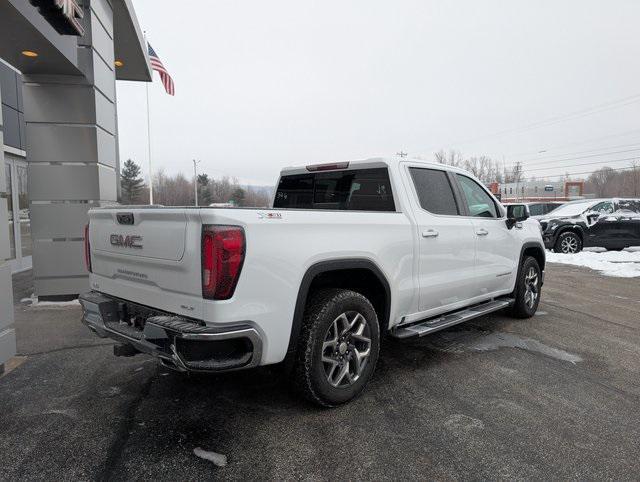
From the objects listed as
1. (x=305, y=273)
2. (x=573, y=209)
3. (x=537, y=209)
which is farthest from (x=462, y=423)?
(x=537, y=209)

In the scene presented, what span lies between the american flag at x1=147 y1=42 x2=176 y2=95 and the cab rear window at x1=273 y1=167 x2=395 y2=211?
365 inches

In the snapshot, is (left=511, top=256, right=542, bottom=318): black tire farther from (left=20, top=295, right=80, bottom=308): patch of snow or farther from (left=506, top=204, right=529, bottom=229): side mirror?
(left=20, top=295, right=80, bottom=308): patch of snow

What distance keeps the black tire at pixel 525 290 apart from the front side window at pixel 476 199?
3.34 ft

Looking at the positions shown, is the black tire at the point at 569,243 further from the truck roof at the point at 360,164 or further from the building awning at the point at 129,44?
the building awning at the point at 129,44

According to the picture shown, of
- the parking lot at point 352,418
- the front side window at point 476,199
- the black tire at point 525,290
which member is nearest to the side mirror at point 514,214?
the front side window at point 476,199

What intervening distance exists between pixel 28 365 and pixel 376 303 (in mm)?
3298

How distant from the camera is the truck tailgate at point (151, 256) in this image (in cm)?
260

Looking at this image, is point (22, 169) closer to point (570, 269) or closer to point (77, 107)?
point (77, 107)

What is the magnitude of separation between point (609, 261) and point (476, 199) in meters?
8.98

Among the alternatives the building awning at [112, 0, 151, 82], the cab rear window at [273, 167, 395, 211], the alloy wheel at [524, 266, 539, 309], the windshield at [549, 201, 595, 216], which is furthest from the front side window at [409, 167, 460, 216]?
the windshield at [549, 201, 595, 216]

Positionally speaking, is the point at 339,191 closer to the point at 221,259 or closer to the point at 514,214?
the point at 221,259

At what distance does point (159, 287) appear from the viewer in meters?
2.84

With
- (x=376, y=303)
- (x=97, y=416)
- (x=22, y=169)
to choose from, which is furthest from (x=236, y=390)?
(x=22, y=169)

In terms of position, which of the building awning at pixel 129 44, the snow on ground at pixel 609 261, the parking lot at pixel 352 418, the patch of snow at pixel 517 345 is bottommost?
the parking lot at pixel 352 418
